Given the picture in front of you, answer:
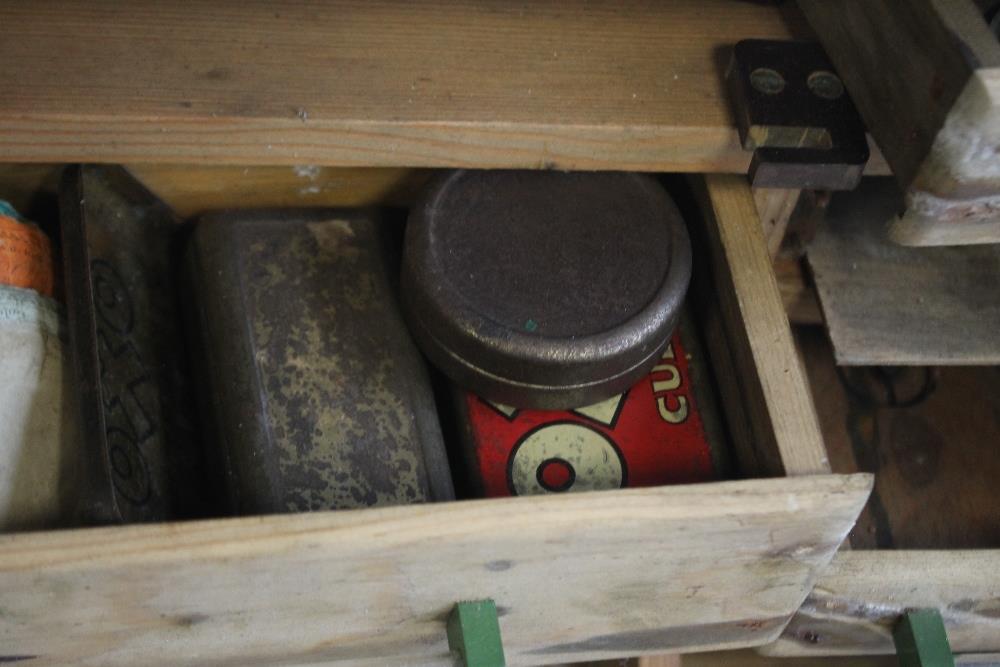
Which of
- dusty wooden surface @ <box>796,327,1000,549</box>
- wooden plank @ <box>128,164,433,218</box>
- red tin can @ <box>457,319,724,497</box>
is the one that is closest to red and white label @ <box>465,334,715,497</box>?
red tin can @ <box>457,319,724,497</box>

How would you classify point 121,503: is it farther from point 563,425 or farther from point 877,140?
point 877,140

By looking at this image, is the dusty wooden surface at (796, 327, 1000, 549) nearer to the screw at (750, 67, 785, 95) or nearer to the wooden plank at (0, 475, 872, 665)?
the wooden plank at (0, 475, 872, 665)

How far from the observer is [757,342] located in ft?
2.83

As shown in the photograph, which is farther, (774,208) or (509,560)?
(774,208)

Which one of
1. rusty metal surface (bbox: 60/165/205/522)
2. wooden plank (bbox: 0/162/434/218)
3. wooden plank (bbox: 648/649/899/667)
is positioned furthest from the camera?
wooden plank (bbox: 648/649/899/667)

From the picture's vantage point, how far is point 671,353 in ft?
3.21

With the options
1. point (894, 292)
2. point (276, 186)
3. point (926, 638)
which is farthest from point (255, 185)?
point (926, 638)

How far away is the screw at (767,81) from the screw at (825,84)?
24mm

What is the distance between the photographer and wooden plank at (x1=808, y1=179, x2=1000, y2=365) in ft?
3.26

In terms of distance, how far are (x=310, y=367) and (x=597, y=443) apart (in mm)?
247

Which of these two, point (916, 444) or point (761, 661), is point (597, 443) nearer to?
point (761, 661)

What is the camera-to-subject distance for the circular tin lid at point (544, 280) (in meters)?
0.86

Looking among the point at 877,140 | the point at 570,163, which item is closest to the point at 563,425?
the point at 570,163

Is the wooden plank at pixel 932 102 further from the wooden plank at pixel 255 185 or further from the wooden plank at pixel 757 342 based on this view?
the wooden plank at pixel 255 185
